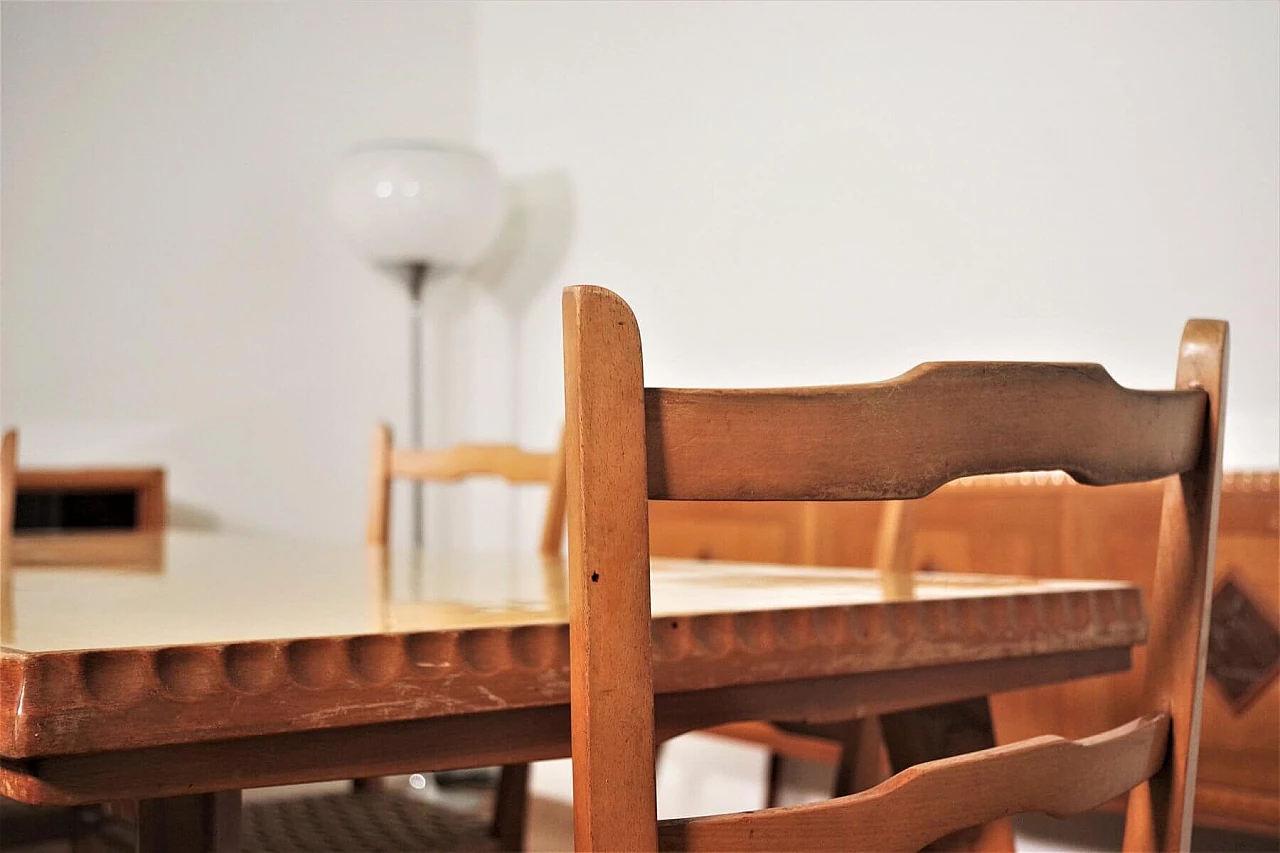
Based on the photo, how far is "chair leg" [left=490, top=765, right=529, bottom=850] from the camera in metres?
1.71

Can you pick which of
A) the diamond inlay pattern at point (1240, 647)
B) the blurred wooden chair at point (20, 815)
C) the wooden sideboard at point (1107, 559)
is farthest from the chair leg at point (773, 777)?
the blurred wooden chair at point (20, 815)

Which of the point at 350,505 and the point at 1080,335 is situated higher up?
the point at 1080,335

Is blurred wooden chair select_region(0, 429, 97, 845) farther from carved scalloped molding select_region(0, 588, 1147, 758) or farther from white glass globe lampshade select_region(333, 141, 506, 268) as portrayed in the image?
white glass globe lampshade select_region(333, 141, 506, 268)

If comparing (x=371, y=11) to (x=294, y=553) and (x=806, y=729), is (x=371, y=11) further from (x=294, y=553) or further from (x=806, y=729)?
(x=806, y=729)

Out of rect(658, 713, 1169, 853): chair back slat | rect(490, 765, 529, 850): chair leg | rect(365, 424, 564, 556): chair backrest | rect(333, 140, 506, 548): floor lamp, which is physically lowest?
rect(490, 765, 529, 850): chair leg

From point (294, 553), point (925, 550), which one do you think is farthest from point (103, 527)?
point (925, 550)

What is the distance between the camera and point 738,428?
21.2 inches

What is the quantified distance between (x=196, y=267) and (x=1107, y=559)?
7.85 feet

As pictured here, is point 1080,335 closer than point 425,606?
No

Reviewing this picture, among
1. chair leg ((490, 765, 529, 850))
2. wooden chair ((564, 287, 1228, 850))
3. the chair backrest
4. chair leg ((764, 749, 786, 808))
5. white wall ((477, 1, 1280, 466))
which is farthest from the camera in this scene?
chair leg ((764, 749, 786, 808))

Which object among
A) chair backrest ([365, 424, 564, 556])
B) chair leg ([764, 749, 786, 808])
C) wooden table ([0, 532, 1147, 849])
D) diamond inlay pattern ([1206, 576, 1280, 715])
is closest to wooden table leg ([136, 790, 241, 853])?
wooden table ([0, 532, 1147, 849])

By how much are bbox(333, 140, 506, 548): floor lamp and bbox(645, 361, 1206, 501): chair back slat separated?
239 cm

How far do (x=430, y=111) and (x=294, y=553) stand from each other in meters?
1.69

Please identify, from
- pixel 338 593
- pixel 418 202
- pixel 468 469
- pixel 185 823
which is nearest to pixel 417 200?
pixel 418 202
